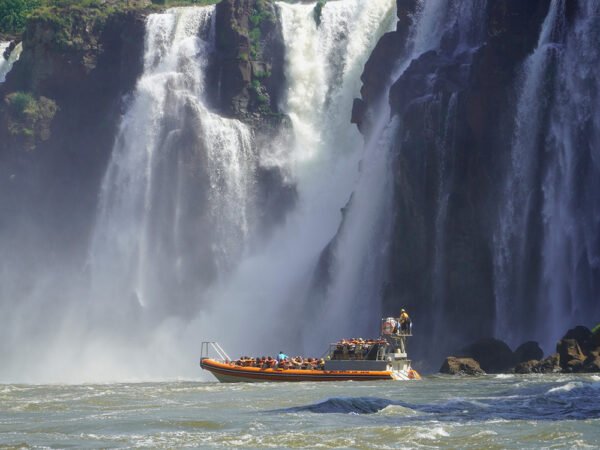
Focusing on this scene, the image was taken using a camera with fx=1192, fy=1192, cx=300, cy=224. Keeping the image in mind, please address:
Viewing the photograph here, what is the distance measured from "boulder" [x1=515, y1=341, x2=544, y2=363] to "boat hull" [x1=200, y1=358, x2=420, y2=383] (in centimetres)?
509

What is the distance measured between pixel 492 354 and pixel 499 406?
60.4 ft

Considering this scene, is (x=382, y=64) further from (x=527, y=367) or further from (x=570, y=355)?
(x=570, y=355)

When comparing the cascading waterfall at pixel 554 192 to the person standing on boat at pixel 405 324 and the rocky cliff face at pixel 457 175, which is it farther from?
the person standing on boat at pixel 405 324

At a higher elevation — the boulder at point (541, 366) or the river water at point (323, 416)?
the boulder at point (541, 366)

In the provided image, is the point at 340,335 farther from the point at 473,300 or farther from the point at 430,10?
the point at 430,10

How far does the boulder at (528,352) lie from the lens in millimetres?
54375

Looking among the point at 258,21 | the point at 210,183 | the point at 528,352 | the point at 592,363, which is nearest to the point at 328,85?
the point at 258,21

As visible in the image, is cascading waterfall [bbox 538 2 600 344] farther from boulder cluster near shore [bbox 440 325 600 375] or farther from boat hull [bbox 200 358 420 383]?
boat hull [bbox 200 358 420 383]

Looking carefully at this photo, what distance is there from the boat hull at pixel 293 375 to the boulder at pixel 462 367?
1.57m

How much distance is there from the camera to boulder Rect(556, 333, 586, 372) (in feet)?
167

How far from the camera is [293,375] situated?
52.5m

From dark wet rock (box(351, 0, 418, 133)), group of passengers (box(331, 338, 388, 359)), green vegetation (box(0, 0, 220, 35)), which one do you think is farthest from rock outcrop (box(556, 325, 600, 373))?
green vegetation (box(0, 0, 220, 35))

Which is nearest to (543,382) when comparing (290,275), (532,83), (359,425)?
(359,425)

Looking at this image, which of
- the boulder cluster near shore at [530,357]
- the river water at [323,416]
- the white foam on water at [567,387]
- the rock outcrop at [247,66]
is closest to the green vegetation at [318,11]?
the rock outcrop at [247,66]
